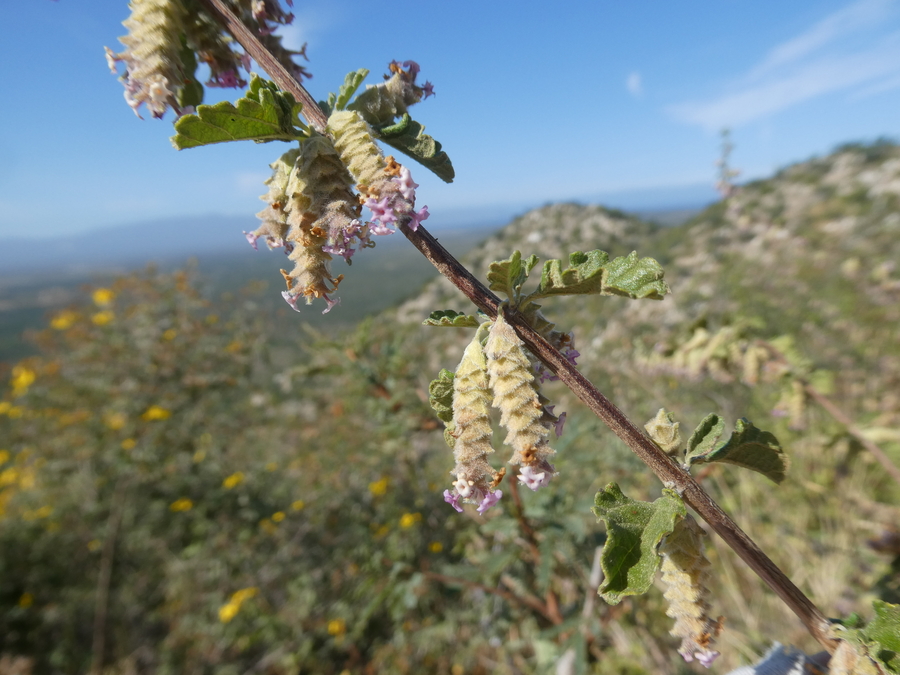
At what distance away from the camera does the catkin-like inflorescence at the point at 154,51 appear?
2.80 feet

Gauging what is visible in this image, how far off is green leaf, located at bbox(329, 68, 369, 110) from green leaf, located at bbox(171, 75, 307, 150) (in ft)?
0.44

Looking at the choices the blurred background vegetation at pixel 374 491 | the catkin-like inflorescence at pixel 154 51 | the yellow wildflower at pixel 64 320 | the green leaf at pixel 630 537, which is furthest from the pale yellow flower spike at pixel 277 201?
the yellow wildflower at pixel 64 320

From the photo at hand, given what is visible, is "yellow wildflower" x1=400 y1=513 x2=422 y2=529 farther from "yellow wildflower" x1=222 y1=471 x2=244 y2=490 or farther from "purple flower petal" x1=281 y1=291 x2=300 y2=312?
"purple flower petal" x1=281 y1=291 x2=300 y2=312

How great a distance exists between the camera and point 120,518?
182 inches

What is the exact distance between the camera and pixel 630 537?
2.59ft

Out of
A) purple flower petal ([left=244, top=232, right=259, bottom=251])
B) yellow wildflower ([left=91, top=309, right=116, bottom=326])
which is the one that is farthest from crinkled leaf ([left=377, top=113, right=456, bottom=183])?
yellow wildflower ([left=91, top=309, right=116, bottom=326])

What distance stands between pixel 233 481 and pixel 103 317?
2969 millimetres

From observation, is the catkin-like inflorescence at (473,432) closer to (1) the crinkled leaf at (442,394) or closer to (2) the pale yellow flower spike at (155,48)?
(1) the crinkled leaf at (442,394)

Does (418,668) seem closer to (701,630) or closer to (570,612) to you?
(570,612)

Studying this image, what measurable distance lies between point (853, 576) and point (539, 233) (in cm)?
811

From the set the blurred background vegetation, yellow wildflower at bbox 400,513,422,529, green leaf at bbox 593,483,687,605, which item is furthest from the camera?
yellow wildflower at bbox 400,513,422,529

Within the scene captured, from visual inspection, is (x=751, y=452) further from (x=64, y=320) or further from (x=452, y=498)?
(x=64, y=320)

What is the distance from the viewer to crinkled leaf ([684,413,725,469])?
0.95 metres

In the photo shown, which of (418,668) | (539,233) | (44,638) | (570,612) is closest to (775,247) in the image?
(539,233)
